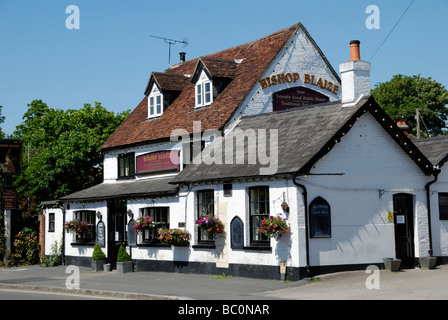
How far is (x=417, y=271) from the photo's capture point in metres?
20.3

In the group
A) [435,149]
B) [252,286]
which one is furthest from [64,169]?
[435,149]

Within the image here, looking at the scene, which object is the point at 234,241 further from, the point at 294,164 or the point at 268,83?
the point at 268,83

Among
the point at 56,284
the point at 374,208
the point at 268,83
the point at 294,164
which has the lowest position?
the point at 56,284

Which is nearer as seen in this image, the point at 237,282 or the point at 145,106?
the point at 237,282

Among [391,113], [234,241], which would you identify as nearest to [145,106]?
[234,241]

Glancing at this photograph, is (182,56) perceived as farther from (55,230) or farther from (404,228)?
(404,228)

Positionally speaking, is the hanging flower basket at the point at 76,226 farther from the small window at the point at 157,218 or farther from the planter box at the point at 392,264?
the planter box at the point at 392,264

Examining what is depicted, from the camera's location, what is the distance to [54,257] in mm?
30500

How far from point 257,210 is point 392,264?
4562mm

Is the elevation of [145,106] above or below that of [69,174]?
above

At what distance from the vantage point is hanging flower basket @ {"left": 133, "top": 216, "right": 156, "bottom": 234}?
24.5 metres

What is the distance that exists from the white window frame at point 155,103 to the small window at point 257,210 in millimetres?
10372

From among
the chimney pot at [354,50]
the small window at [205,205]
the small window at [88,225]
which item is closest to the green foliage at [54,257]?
the small window at [88,225]
